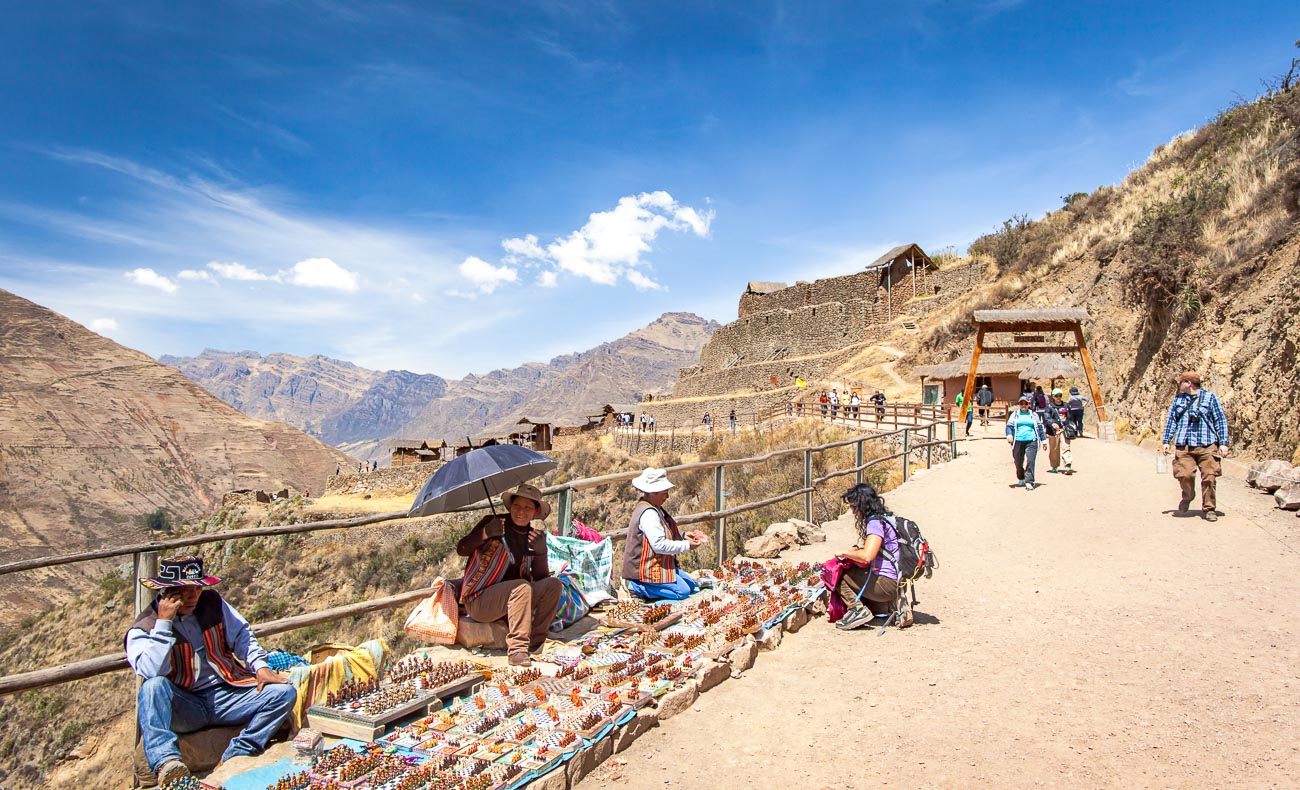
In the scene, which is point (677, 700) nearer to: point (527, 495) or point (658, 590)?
point (527, 495)

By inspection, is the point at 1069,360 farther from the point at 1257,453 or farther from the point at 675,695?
the point at 675,695

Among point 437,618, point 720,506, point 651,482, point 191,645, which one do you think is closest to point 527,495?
point 437,618

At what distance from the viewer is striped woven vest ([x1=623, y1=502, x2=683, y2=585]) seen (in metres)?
5.73

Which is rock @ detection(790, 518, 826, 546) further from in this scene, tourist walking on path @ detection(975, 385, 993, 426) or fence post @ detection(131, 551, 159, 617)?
tourist walking on path @ detection(975, 385, 993, 426)

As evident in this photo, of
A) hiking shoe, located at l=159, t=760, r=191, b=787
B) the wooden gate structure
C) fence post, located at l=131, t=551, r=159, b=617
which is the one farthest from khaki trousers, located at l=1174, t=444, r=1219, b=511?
the wooden gate structure

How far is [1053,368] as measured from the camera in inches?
858

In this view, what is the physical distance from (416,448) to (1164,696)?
4656 cm

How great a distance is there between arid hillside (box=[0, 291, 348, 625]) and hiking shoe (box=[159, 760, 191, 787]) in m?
59.5

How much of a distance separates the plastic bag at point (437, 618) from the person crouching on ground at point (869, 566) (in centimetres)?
281

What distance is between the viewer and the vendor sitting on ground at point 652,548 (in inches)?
225

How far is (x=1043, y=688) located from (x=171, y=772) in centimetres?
440

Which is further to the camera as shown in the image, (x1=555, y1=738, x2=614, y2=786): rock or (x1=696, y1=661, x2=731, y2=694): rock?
(x1=696, y1=661, x2=731, y2=694): rock

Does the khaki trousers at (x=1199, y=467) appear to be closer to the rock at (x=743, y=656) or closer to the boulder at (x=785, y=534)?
the boulder at (x=785, y=534)

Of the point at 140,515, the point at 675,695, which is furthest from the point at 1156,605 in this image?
the point at 140,515
